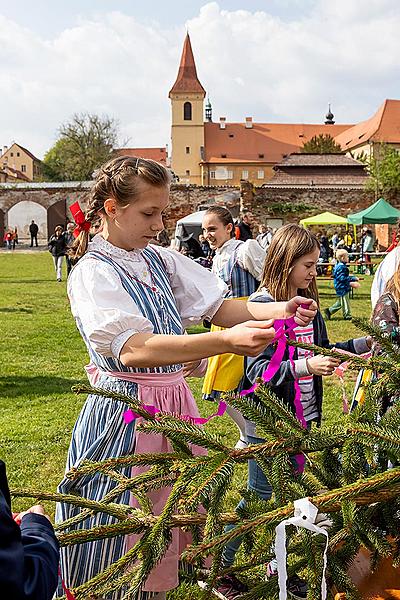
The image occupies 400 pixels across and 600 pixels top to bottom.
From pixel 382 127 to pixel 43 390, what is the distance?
56097mm

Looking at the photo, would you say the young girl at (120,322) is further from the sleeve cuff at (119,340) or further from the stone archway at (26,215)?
the stone archway at (26,215)

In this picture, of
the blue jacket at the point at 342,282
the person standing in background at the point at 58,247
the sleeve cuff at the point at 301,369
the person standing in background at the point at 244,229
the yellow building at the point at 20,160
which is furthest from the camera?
the yellow building at the point at 20,160

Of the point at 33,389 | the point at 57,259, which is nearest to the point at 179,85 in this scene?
the point at 57,259

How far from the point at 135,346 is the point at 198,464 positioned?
51cm

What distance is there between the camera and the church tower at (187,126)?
218 feet

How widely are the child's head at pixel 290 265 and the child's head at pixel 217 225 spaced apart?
336cm

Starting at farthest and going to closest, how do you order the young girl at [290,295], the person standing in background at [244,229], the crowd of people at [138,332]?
1. the person standing in background at [244,229]
2. the young girl at [290,295]
3. the crowd of people at [138,332]

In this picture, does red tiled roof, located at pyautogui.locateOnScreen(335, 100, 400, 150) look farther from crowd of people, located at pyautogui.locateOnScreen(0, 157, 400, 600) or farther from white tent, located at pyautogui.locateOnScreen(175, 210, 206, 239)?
crowd of people, located at pyautogui.locateOnScreen(0, 157, 400, 600)

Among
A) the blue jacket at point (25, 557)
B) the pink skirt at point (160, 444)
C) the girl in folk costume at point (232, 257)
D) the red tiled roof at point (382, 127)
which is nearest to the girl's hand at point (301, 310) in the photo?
the pink skirt at point (160, 444)

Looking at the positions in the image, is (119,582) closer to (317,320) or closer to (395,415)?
(395,415)

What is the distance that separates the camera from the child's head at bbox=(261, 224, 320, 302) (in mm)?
2998

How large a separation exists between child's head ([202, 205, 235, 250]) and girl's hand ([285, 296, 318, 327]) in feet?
14.2

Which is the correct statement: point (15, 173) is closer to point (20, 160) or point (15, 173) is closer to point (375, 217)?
point (20, 160)

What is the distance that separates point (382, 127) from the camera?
57906 millimetres
